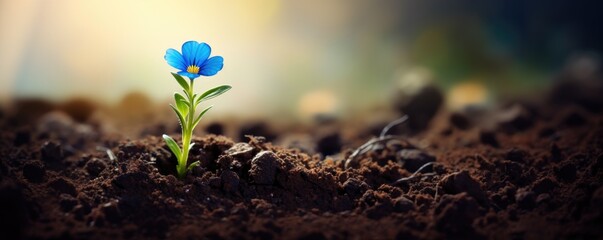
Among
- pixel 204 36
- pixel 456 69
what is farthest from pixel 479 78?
pixel 204 36

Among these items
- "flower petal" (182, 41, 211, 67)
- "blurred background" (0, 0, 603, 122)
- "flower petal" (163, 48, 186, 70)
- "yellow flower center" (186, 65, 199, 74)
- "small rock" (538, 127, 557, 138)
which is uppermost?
"blurred background" (0, 0, 603, 122)

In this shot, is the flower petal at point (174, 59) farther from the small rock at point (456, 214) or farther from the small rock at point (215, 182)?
the small rock at point (456, 214)

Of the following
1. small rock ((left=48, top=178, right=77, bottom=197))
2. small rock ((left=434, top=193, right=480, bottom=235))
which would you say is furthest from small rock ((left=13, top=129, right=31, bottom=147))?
small rock ((left=434, top=193, right=480, bottom=235))

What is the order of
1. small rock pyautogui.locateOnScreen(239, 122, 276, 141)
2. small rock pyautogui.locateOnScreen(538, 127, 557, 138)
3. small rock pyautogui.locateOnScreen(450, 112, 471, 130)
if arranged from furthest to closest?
small rock pyautogui.locateOnScreen(450, 112, 471, 130)
small rock pyautogui.locateOnScreen(239, 122, 276, 141)
small rock pyautogui.locateOnScreen(538, 127, 557, 138)

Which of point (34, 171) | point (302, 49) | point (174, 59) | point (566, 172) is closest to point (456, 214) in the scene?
point (566, 172)

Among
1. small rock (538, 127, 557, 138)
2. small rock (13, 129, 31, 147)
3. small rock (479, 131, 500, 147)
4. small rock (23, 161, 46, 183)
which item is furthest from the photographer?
small rock (538, 127, 557, 138)

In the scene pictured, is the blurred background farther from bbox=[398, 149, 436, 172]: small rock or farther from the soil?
bbox=[398, 149, 436, 172]: small rock

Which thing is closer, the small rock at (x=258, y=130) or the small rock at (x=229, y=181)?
the small rock at (x=229, y=181)

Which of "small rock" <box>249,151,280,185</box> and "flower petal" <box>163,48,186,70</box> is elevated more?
"flower petal" <box>163,48,186,70</box>

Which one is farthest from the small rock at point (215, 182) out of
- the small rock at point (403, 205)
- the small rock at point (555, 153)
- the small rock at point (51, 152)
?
the small rock at point (555, 153)
